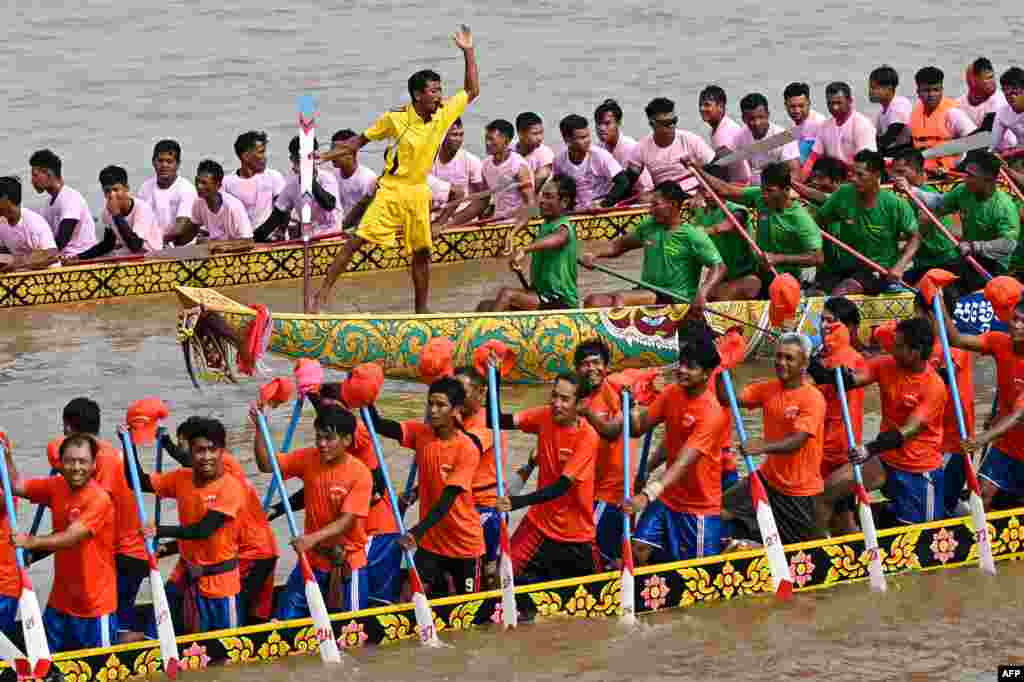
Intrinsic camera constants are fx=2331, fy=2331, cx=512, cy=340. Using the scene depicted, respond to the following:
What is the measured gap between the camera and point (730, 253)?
14820mm

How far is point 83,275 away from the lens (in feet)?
55.5

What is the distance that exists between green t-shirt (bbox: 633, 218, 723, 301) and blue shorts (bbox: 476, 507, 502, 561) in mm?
3817

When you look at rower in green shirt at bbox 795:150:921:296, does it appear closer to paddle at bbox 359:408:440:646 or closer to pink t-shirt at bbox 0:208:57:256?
paddle at bbox 359:408:440:646

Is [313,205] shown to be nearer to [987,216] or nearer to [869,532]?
[987,216]

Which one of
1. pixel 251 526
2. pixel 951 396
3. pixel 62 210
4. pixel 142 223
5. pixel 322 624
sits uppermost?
pixel 62 210

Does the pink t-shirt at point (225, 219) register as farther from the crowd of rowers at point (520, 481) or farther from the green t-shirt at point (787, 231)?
the crowd of rowers at point (520, 481)

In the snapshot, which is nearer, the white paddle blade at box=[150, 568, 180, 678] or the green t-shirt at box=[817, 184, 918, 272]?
the white paddle blade at box=[150, 568, 180, 678]

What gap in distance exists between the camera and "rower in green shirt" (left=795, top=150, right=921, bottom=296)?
14.7 m

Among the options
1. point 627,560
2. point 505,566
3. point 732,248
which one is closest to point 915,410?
point 627,560

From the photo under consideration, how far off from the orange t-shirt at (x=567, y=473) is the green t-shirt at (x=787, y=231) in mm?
4370

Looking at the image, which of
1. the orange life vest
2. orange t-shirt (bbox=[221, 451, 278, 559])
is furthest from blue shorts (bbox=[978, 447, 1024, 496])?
the orange life vest

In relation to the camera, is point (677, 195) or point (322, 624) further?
point (677, 195)

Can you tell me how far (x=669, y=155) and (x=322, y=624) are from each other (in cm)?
905

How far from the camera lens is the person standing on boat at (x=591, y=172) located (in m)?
18.3
